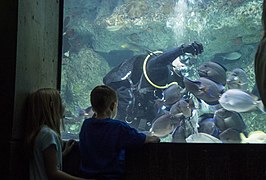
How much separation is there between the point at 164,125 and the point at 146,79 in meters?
0.37

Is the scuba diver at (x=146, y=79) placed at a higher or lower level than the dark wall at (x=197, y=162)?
higher

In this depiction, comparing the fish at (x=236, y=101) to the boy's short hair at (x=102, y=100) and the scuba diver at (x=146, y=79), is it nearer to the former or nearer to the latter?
the scuba diver at (x=146, y=79)

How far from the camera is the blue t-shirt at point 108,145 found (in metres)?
1.42

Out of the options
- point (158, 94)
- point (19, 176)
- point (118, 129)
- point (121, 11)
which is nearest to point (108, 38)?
point (121, 11)

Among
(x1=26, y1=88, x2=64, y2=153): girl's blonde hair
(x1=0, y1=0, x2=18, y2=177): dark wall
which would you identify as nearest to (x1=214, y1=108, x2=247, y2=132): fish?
(x1=26, y1=88, x2=64, y2=153): girl's blonde hair

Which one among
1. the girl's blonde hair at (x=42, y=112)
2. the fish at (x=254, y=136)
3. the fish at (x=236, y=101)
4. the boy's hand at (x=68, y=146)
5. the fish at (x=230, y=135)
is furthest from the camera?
the fish at (x=236, y=101)

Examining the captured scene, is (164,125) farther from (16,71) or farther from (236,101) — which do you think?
(16,71)

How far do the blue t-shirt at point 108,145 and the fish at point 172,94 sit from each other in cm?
95

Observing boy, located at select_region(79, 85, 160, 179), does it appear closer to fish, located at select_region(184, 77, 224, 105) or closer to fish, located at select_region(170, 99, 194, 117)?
fish, located at select_region(170, 99, 194, 117)

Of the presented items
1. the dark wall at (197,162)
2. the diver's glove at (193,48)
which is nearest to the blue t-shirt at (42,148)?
the dark wall at (197,162)

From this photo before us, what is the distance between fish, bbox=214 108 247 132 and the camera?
7.63 feet

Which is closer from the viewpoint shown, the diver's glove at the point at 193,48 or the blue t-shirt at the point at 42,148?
the blue t-shirt at the point at 42,148

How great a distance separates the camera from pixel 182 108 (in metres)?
2.36

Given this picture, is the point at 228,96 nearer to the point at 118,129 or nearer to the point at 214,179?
the point at 214,179
